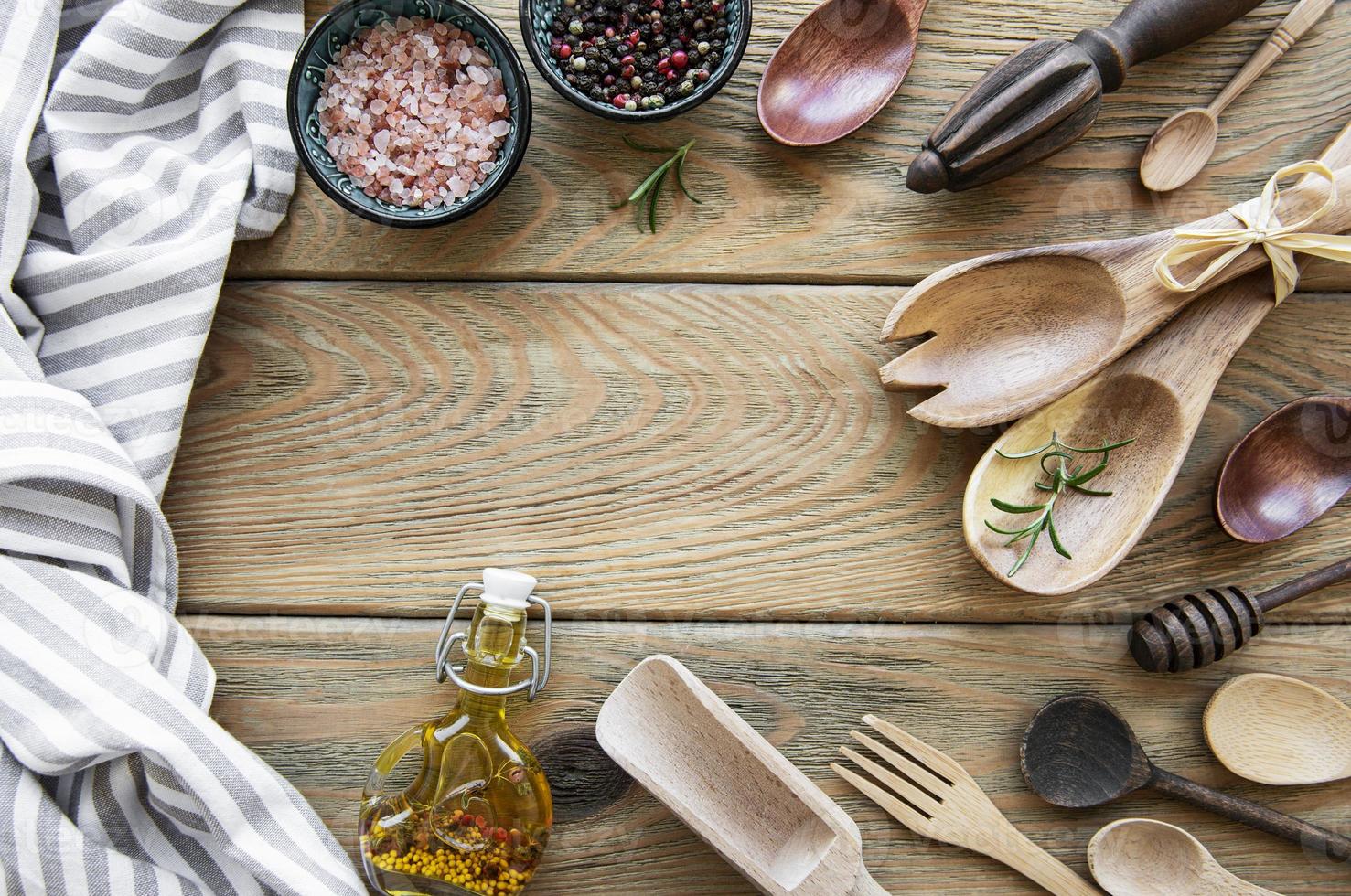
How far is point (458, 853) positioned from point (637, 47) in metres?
0.72

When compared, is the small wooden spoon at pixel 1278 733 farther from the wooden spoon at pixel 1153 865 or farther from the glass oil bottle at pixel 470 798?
the glass oil bottle at pixel 470 798

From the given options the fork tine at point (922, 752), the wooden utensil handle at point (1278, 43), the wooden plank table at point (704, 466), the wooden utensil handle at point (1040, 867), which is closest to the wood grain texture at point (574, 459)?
the wooden plank table at point (704, 466)

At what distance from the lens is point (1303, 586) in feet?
2.62

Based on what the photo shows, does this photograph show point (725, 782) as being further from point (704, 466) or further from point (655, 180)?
point (655, 180)

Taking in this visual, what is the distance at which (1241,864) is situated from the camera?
822mm

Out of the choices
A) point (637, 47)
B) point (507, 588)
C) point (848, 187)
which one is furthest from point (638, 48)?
point (507, 588)

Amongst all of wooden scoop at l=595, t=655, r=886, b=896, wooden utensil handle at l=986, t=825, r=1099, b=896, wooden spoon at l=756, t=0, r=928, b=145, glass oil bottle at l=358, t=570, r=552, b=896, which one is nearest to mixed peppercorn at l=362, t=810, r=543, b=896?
glass oil bottle at l=358, t=570, r=552, b=896

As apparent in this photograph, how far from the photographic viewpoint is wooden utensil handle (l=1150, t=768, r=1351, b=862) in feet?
2.62

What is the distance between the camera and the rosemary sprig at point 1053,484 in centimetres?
75

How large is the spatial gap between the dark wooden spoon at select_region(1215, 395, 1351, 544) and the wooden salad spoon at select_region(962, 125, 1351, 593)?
18 millimetres

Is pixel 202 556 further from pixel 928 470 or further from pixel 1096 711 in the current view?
pixel 1096 711

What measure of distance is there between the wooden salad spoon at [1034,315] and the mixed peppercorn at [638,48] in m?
0.28

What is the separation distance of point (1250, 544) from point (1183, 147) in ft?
1.27

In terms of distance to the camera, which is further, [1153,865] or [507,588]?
[1153,865]
